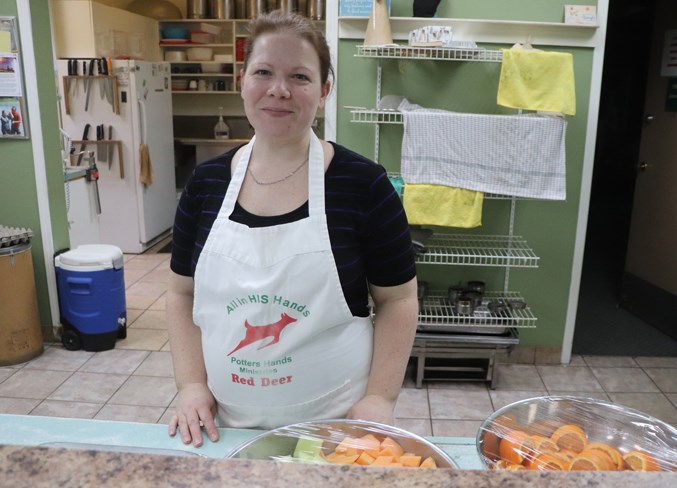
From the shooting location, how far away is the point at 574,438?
957mm

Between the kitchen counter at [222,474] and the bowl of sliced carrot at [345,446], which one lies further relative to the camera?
the bowl of sliced carrot at [345,446]

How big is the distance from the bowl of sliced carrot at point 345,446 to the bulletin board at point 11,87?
9.77 ft

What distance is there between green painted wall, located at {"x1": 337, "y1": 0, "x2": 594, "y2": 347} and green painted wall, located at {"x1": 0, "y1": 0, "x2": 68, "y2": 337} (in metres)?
1.62

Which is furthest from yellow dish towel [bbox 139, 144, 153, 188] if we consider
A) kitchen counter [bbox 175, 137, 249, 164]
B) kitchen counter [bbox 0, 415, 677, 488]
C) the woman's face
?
kitchen counter [bbox 0, 415, 677, 488]

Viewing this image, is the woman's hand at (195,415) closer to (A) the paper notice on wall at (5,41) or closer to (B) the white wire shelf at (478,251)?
(B) the white wire shelf at (478,251)

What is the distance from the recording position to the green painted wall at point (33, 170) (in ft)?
10.9

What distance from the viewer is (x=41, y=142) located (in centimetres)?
334

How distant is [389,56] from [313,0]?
361 centimetres

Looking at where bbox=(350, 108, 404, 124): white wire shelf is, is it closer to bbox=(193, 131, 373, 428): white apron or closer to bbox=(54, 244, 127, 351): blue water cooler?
bbox=(54, 244, 127, 351): blue water cooler

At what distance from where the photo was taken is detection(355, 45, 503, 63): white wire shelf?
9.35 ft

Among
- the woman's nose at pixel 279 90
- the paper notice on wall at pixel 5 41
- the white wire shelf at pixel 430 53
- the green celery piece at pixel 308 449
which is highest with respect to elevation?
the paper notice on wall at pixel 5 41

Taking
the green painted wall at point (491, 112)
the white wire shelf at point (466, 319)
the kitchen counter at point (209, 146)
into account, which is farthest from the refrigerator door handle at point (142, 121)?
the white wire shelf at point (466, 319)

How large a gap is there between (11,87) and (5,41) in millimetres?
232

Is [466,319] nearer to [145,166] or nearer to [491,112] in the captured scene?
[491,112]
